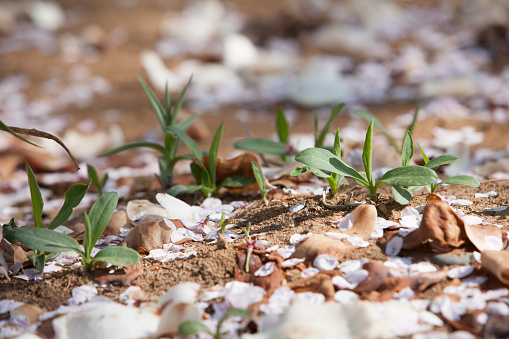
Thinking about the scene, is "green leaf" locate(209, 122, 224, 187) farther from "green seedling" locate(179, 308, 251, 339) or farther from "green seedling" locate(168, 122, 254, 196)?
"green seedling" locate(179, 308, 251, 339)

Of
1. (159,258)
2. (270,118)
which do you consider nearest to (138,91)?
(270,118)

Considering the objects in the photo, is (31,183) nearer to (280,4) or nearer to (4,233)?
(4,233)

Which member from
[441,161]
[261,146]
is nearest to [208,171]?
[261,146]

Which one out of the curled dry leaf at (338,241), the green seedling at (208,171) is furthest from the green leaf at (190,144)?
the curled dry leaf at (338,241)

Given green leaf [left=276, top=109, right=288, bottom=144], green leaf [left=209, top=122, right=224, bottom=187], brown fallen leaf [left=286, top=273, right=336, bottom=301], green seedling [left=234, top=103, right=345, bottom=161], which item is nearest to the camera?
brown fallen leaf [left=286, top=273, right=336, bottom=301]

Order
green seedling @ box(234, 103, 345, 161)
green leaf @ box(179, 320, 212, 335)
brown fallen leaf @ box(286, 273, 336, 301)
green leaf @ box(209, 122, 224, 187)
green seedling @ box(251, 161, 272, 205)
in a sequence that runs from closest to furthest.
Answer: green leaf @ box(179, 320, 212, 335) < brown fallen leaf @ box(286, 273, 336, 301) < green seedling @ box(251, 161, 272, 205) < green leaf @ box(209, 122, 224, 187) < green seedling @ box(234, 103, 345, 161)

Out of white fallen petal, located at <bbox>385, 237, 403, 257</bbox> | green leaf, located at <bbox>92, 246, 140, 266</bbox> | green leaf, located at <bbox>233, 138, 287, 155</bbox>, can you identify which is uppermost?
green leaf, located at <bbox>233, 138, 287, 155</bbox>

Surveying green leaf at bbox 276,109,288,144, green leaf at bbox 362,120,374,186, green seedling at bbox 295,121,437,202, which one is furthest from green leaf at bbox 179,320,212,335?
green leaf at bbox 276,109,288,144
